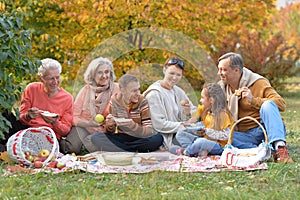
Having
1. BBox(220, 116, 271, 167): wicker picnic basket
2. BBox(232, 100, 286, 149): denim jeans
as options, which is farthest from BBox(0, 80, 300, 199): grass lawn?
BBox(232, 100, 286, 149): denim jeans

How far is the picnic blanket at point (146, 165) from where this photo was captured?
4.02m

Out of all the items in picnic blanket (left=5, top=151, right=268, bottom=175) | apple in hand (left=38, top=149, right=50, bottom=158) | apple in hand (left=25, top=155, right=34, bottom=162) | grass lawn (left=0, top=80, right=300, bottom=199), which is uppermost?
apple in hand (left=38, top=149, right=50, bottom=158)

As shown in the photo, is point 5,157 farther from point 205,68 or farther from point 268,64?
point 268,64

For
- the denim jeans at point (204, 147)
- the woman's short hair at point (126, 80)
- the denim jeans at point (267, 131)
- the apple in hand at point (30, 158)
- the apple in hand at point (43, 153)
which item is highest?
the woman's short hair at point (126, 80)

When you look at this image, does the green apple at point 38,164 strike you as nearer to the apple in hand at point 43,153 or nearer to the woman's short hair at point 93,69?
the apple in hand at point 43,153

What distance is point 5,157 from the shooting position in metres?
4.48

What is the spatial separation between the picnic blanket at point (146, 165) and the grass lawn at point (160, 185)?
92 mm

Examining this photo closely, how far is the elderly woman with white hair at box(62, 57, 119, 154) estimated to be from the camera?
15.3 feet

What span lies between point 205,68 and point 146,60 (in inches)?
76.9

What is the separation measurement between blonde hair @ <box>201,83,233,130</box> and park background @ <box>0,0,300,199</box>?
41cm

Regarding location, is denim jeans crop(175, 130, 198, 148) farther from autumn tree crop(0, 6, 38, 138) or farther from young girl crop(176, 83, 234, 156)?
autumn tree crop(0, 6, 38, 138)

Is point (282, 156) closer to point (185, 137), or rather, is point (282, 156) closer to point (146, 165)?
point (185, 137)

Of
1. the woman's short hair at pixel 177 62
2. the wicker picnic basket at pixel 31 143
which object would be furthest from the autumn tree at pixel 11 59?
the woman's short hair at pixel 177 62

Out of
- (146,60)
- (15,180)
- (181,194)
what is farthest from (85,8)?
(181,194)
